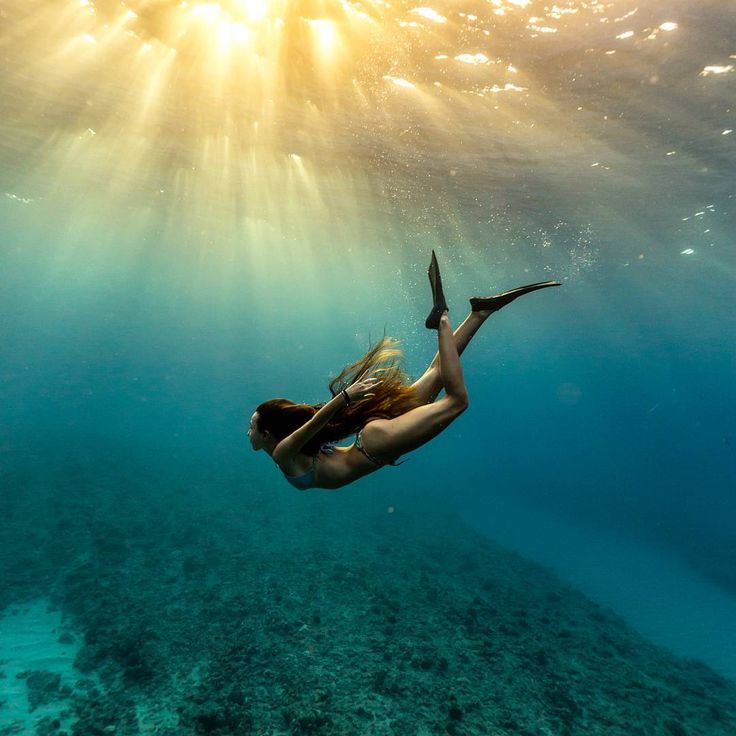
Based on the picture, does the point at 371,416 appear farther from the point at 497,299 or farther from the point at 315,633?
the point at 315,633

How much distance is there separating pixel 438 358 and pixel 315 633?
10.00m

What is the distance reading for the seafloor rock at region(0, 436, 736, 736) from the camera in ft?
26.8

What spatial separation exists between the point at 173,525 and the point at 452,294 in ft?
94.6

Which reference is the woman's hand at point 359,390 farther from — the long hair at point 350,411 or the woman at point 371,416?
the long hair at point 350,411

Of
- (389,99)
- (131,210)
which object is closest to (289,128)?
(389,99)

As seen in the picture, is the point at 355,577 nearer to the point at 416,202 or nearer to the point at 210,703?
the point at 210,703

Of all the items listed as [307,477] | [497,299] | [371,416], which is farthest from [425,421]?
[497,299]

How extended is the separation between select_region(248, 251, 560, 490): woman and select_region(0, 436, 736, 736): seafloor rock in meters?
7.20

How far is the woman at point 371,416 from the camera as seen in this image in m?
2.77

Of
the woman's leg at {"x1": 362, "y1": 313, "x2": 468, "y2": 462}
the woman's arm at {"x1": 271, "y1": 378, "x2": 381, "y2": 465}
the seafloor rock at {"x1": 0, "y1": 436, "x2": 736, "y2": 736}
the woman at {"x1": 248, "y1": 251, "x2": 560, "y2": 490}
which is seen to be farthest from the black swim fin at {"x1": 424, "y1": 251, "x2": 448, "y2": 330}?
the seafloor rock at {"x1": 0, "y1": 436, "x2": 736, "y2": 736}

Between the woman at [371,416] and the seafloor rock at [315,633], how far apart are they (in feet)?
23.6

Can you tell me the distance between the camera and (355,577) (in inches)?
561

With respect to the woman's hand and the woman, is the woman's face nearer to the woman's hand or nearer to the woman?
the woman

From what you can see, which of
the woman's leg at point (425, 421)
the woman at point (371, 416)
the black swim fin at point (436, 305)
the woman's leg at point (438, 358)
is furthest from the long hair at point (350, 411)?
the black swim fin at point (436, 305)
